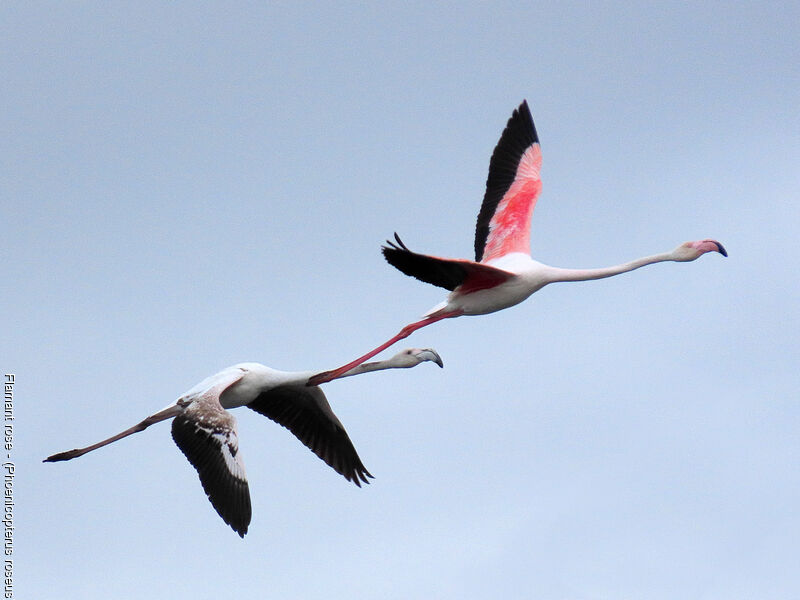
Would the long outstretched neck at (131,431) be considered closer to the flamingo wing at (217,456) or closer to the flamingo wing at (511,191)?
the flamingo wing at (217,456)

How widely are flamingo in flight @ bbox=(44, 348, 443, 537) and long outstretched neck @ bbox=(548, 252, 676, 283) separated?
230cm

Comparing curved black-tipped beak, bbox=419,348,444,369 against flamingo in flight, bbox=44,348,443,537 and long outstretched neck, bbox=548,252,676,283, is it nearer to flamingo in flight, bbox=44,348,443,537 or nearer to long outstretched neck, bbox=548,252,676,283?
flamingo in flight, bbox=44,348,443,537

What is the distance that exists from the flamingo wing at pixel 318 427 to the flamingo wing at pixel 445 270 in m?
3.79

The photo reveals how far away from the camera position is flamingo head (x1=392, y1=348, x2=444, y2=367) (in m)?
23.8

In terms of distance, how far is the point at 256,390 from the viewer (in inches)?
938

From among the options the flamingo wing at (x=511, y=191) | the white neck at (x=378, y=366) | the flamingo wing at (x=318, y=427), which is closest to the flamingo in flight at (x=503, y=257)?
the flamingo wing at (x=511, y=191)

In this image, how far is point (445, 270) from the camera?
20938 millimetres

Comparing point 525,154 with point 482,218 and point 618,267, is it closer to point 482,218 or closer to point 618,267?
point 482,218

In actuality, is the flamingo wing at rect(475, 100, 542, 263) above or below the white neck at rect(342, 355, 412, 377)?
above

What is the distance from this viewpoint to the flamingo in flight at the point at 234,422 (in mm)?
21500

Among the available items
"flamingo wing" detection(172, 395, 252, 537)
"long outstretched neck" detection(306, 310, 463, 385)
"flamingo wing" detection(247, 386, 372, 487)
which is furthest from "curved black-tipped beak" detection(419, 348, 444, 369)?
"flamingo wing" detection(172, 395, 252, 537)

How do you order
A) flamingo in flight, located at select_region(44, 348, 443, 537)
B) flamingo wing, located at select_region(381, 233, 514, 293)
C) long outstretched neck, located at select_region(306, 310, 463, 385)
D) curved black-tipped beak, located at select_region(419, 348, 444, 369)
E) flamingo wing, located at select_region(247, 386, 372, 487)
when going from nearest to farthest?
flamingo wing, located at select_region(381, 233, 514, 293), flamingo in flight, located at select_region(44, 348, 443, 537), long outstretched neck, located at select_region(306, 310, 463, 385), curved black-tipped beak, located at select_region(419, 348, 444, 369), flamingo wing, located at select_region(247, 386, 372, 487)

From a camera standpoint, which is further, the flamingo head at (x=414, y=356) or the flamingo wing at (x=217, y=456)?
the flamingo head at (x=414, y=356)

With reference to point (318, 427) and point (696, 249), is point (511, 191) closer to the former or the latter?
point (696, 249)
